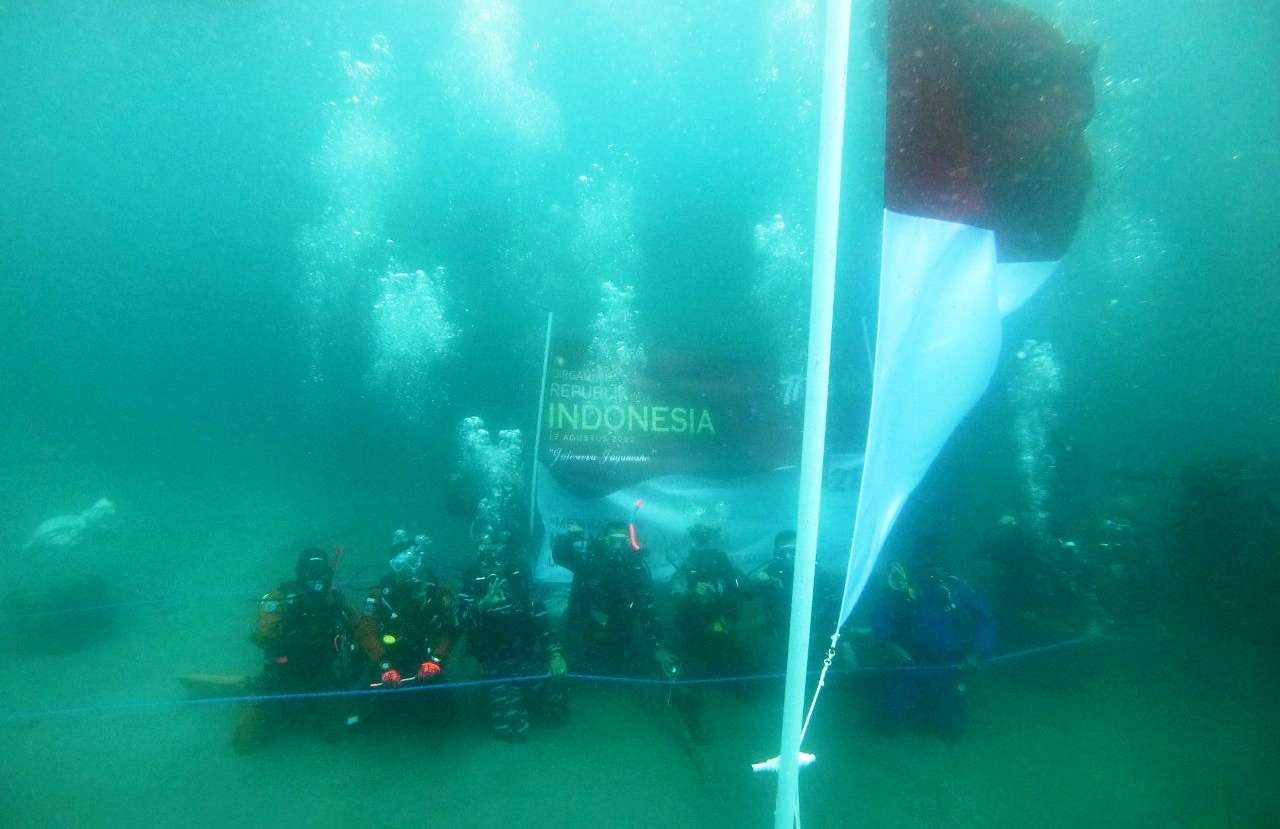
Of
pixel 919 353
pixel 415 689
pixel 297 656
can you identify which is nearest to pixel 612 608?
pixel 415 689

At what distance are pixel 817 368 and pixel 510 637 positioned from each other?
4.23 metres

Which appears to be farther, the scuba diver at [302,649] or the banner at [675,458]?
the banner at [675,458]

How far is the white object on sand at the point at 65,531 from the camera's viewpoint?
45.3ft

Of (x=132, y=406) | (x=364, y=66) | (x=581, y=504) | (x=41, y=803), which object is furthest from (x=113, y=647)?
(x=132, y=406)

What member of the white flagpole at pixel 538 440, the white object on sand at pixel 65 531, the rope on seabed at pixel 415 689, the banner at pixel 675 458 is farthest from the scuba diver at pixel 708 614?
the white object on sand at pixel 65 531

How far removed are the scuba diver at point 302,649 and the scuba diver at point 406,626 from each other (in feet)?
0.83

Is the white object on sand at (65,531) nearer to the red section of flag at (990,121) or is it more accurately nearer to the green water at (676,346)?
the green water at (676,346)

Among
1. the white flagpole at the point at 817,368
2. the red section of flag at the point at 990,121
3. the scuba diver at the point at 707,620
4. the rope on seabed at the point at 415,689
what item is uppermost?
the red section of flag at the point at 990,121

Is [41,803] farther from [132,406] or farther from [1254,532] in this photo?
[132,406]

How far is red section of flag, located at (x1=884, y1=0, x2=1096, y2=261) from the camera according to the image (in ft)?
5.76

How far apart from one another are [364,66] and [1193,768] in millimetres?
18853

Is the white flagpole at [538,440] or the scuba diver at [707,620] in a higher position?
the white flagpole at [538,440]

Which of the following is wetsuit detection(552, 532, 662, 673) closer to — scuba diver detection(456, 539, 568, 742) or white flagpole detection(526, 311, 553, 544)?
scuba diver detection(456, 539, 568, 742)

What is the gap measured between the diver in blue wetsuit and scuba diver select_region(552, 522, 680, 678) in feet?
6.16
